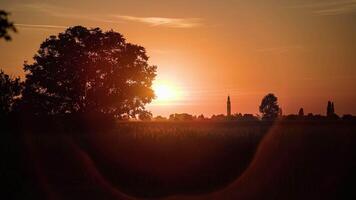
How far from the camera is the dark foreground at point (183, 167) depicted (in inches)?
782

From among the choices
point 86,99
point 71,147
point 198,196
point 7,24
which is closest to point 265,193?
point 198,196

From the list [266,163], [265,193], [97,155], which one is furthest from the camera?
[97,155]

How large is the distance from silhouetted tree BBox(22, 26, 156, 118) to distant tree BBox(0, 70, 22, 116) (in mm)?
940

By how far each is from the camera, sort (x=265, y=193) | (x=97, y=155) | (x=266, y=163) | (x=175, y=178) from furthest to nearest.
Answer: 1. (x=97, y=155)
2. (x=266, y=163)
3. (x=175, y=178)
4. (x=265, y=193)

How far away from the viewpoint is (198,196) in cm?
1947

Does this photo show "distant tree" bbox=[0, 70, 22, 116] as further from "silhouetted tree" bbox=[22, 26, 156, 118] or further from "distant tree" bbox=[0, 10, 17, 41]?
"distant tree" bbox=[0, 10, 17, 41]

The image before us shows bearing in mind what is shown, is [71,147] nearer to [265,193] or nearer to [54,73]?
[265,193]

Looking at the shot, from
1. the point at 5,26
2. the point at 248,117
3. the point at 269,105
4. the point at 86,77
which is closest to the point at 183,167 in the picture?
the point at 5,26

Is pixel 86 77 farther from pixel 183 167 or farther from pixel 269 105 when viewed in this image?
pixel 269 105

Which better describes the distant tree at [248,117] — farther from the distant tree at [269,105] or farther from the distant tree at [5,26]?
the distant tree at [5,26]

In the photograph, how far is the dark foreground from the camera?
1986 cm

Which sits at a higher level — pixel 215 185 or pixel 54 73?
pixel 54 73

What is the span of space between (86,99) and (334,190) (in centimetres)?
4018

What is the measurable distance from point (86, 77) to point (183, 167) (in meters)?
33.6
